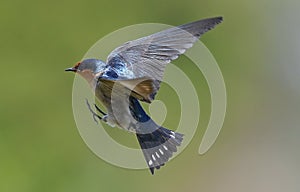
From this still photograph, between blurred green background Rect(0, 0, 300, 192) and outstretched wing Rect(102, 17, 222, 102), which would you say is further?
blurred green background Rect(0, 0, 300, 192)

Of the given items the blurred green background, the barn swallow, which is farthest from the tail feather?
the blurred green background

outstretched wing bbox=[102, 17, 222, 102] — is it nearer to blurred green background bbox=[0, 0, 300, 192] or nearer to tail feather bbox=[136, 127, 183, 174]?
tail feather bbox=[136, 127, 183, 174]

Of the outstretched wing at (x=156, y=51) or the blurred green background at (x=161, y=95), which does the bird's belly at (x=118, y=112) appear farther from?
the blurred green background at (x=161, y=95)

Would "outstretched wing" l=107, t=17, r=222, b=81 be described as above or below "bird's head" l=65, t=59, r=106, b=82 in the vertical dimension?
above

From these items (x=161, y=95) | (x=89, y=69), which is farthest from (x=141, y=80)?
(x=161, y=95)

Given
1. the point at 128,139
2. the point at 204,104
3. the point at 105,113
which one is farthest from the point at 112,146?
the point at 204,104

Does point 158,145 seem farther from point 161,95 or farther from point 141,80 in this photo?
point 161,95

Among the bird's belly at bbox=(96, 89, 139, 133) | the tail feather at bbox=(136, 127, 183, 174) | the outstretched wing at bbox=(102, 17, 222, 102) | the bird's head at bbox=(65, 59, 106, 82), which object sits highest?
the outstretched wing at bbox=(102, 17, 222, 102)

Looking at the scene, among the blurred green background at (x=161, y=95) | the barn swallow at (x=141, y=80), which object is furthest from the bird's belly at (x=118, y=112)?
the blurred green background at (x=161, y=95)
